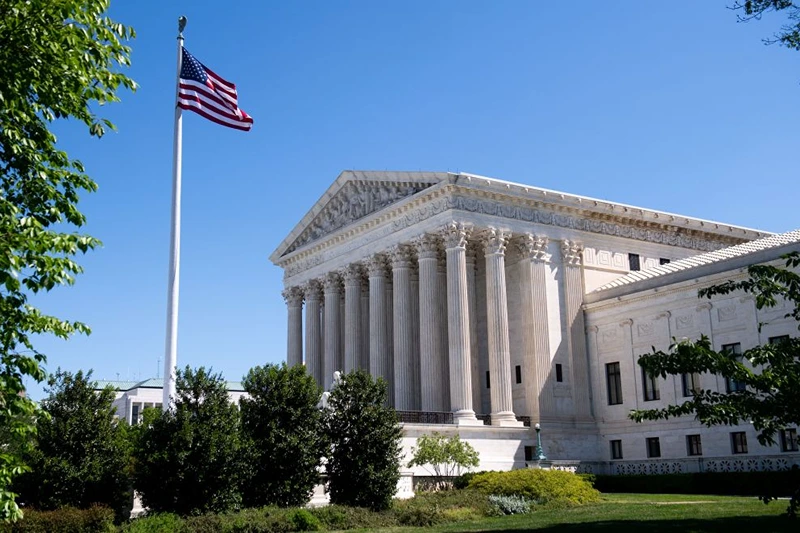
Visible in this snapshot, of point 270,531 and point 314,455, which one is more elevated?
point 314,455

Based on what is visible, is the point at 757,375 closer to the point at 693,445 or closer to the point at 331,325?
the point at 693,445

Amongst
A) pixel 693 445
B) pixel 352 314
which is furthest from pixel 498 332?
pixel 352 314

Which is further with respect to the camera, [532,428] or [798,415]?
[532,428]

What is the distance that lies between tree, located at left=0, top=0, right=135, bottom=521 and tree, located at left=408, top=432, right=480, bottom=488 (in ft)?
89.4

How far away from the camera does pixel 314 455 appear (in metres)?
30.3

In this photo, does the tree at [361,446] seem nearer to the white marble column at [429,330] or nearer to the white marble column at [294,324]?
the white marble column at [429,330]

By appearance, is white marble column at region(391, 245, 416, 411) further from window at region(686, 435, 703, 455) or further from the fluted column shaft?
window at region(686, 435, 703, 455)

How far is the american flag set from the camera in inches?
1163

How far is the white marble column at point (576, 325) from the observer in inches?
2061

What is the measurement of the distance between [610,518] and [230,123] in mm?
18869

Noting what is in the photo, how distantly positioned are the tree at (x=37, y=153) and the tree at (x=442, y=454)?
27.3 m

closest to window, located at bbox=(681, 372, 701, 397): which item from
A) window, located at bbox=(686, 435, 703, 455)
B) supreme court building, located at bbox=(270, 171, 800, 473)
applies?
supreme court building, located at bbox=(270, 171, 800, 473)

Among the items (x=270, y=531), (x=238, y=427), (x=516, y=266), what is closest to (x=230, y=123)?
(x=238, y=427)

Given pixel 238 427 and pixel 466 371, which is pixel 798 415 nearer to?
pixel 238 427
